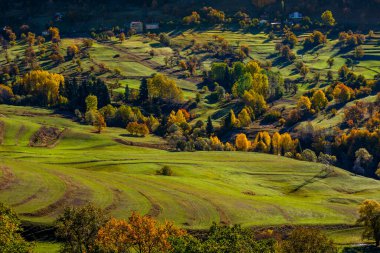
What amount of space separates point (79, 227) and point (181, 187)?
225ft

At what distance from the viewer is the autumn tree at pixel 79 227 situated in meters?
84.8

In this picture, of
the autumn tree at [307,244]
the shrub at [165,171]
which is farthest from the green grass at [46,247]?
the shrub at [165,171]

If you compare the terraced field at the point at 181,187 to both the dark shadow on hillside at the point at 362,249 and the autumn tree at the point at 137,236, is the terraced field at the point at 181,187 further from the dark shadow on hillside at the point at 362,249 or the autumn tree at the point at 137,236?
the autumn tree at the point at 137,236

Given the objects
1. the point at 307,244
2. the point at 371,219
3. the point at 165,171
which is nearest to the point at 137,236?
the point at 307,244

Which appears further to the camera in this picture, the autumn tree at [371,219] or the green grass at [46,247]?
the autumn tree at [371,219]

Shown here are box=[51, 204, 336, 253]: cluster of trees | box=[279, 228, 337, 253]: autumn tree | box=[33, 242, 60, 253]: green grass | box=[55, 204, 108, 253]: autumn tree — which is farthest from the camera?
box=[33, 242, 60, 253]: green grass

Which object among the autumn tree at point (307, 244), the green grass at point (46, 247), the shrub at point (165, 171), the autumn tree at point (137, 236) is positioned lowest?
the shrub at point (165, 171)

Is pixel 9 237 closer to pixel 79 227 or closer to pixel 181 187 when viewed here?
pixel 79 227

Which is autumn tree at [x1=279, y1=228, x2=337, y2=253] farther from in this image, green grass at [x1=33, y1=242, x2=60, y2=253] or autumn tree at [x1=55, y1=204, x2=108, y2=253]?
green grass at [x1=33, y1=242, x2=60, y2=253]

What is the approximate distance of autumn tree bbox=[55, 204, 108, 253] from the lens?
84838mm

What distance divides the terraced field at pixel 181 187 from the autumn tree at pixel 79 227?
31.8 meters

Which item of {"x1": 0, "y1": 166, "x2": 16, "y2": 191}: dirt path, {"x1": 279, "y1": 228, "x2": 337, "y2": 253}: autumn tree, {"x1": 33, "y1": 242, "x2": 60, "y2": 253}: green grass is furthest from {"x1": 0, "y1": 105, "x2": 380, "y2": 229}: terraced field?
{"x1": 279, "y1": 228, "x2": 337, "y2": 253}: autumn tree

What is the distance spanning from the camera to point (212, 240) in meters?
76.5

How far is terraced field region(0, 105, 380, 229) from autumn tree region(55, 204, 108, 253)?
104 ft
